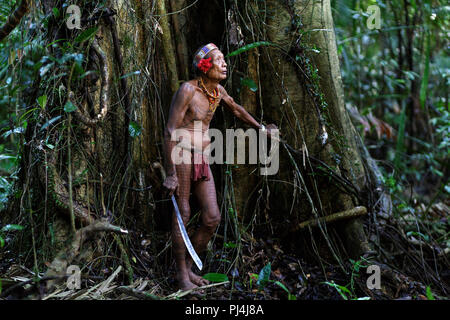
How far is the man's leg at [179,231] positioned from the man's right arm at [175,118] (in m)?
0.11

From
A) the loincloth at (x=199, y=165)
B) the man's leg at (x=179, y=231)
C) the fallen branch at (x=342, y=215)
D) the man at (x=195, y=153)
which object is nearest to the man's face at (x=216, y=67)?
the man at (x=195, y=153)

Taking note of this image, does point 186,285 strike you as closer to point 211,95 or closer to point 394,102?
point 211,95

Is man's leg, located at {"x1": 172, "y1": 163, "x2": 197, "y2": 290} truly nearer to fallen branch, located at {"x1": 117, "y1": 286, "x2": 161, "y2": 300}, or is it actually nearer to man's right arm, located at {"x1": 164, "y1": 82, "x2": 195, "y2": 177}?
man's right arm, located at {"x1": 164, "y1": 82, "x2": 195, "y2": 177}

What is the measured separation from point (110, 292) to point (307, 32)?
2761 millimetres

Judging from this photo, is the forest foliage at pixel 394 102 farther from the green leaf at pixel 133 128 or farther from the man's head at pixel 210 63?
the man's head at pixel 210 63

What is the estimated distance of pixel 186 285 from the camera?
315 cm

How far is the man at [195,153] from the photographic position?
3221 mm

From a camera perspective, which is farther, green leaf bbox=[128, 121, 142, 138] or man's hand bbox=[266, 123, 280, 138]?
man's hand bbox=[266, 123, 280, 138]

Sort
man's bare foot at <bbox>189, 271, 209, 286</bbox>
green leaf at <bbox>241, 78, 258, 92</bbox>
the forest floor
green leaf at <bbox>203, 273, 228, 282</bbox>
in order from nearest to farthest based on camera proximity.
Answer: the forest floor
green leaf at <bbox>203, 273, 228, 282</bbox>
man's bare foot at <bbox>189, 271, 209, 286</bbox>
green leaf at <bbox>241, 78, 258, 92</bbox>

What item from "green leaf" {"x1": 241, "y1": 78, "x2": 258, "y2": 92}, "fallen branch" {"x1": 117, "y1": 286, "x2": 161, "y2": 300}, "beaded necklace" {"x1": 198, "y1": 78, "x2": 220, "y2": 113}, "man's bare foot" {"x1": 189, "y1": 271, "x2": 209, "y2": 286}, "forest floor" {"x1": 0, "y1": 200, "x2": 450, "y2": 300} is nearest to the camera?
"fallen branch" {"x1": 117, "y1": 286, "x2": 161, "y2": 300}

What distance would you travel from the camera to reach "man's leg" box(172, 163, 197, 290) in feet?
10.5

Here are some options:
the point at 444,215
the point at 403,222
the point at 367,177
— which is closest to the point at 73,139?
the point at 367,177

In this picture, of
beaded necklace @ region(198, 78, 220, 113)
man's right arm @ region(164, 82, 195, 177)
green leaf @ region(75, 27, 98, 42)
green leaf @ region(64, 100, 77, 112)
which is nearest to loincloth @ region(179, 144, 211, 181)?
man's right arm @ region(164, 82, 195, 177)

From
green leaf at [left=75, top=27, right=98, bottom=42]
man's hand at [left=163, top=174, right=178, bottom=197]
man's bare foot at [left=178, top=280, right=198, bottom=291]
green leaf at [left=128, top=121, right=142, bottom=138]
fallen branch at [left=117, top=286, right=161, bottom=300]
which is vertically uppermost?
green leaf at [left=75, top=27, right=98, bottom=42]
